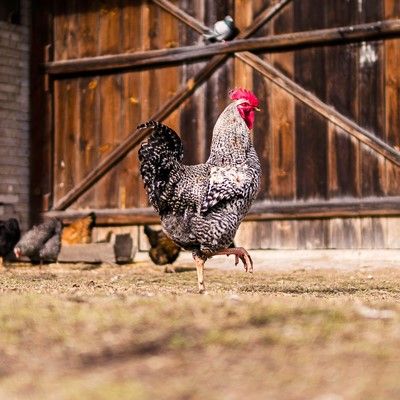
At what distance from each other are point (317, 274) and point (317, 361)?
6.86m

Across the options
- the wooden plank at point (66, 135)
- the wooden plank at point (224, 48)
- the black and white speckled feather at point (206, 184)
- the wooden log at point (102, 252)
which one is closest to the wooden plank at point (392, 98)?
the wooden plank at point (224, 48)

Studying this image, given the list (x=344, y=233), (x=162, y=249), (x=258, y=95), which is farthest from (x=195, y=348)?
Result: (x=258, y=95)

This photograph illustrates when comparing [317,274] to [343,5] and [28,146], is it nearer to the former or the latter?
[343,5]

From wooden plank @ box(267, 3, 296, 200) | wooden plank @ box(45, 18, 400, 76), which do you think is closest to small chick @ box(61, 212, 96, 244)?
wooden plank @ box(45, 18, 400, 76)

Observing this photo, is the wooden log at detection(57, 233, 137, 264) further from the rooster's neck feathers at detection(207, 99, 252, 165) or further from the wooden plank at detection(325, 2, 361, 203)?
the rooster's neck feathers at detection(207, 99, 252, 165)

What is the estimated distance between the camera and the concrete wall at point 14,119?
14031 millimetres

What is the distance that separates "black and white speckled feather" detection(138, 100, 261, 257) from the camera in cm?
773

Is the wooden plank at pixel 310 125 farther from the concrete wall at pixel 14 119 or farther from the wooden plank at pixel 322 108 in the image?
the concrete wall at pixel 14 119

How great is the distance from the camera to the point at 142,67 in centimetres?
1345

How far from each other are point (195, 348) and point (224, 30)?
347 inches

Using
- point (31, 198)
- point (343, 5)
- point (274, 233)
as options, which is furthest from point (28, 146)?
point (343, 5)

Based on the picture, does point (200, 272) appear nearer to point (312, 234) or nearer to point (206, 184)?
point (206, 184)

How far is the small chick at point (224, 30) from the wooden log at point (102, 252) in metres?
2.84

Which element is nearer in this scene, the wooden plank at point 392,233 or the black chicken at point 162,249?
the wooden plank at point 392,233
